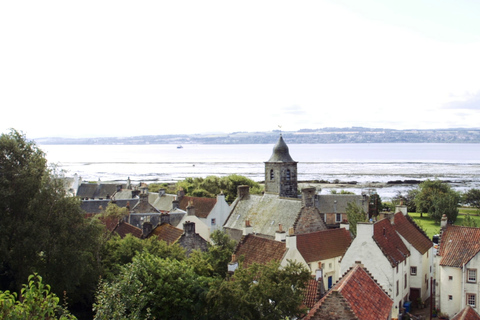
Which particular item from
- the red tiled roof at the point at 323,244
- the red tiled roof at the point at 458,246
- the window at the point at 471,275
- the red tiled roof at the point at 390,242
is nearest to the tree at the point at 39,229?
the red tiled roof at the point at 323,244

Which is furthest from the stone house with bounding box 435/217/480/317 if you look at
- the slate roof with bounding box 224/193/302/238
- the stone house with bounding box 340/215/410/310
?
the slate roof with bounding box 224/193/302/238

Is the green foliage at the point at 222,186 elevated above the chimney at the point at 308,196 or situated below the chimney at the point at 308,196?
below

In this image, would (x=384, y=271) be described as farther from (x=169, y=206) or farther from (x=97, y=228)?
(x=169, y=206)

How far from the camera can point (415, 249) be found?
36156 millimetres

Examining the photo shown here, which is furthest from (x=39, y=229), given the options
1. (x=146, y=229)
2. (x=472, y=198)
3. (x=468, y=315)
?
(x=472, y=198)

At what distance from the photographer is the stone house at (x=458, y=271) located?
30984 mm

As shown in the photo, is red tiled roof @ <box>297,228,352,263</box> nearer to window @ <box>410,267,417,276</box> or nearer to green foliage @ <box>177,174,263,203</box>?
window @ <box>410,267,417,276</box>

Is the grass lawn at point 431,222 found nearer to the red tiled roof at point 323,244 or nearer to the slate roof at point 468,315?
the red tiled roof at point 323,244

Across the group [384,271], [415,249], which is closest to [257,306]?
[384,271]

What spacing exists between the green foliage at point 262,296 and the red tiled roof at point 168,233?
16973mm

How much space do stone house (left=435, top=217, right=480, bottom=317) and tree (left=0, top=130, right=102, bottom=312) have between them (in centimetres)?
2267

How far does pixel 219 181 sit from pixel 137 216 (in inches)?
1868

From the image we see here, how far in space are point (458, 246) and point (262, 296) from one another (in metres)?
17.5

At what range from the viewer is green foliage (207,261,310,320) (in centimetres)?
2159
